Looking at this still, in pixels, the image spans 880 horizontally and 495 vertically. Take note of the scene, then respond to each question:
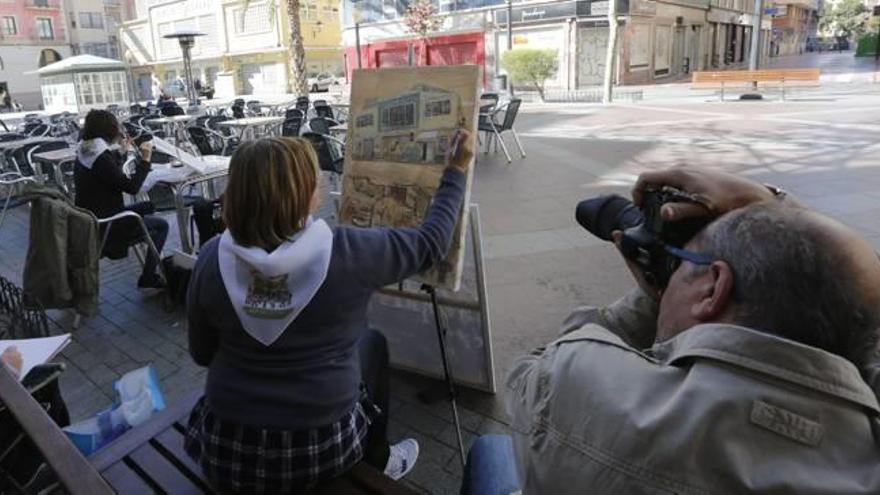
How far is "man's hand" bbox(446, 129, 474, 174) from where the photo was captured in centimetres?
198

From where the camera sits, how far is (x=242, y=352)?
4.83ft

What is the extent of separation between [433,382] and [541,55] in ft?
67.9

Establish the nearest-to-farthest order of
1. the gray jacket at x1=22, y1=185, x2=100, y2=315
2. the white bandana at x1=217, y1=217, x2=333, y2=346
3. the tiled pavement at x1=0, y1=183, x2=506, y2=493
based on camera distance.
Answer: the white bandana at x1=217, y1=217, x2=333, y2=346 < the tiled pavement at x1=0, y1=183, x2=506, y2=493 < the gray jacket at x1=22, y1=185, x2=100, y2=315

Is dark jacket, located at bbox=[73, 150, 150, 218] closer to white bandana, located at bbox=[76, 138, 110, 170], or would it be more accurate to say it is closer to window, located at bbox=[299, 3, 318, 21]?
white bandana, located at bbox=[76, 138, 110, 170]

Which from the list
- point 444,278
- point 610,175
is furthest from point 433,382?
point 610,175

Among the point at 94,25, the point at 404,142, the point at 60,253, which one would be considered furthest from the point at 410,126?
the point at 94,25

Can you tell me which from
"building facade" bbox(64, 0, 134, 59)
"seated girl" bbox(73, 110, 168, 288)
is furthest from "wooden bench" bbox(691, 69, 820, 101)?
"building facade" bbox(64, 0, 134, 59)

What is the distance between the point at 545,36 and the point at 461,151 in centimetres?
2425

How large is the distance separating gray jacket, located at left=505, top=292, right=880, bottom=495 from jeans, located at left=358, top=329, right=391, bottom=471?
1.01 meters

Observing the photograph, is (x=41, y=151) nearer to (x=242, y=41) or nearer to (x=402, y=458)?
(x=402, y=458)

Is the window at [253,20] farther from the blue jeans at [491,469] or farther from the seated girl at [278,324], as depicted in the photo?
the blue jeans at [491,469]

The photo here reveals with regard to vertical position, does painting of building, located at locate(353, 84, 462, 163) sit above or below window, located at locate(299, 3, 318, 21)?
below

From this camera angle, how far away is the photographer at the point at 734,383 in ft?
2.17

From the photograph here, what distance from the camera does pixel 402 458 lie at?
218 cm
